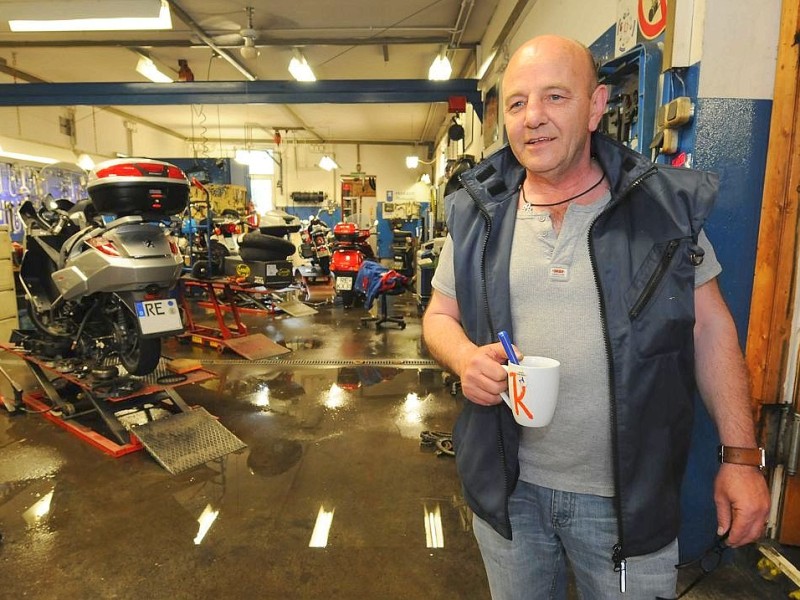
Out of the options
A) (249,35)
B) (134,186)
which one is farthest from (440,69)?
(134,186)

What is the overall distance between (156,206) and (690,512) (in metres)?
3.23

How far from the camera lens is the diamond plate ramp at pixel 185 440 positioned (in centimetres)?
279

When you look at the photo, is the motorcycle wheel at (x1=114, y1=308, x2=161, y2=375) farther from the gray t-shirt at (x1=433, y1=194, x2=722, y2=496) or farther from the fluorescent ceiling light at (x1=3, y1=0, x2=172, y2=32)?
the fluorescent ceiling light at (x1=3, y1=0, x2=172, y2=32)

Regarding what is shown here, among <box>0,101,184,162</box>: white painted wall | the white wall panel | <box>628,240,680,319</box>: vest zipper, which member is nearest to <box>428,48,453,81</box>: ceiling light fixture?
the white wall panel

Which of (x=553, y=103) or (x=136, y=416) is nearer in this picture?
(x=553, y=103)

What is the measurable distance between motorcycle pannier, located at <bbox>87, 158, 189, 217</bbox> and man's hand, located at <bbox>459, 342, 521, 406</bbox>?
275 cm

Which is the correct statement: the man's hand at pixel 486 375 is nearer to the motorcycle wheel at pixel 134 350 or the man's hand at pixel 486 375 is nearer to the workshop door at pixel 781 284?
the workshop door at pixel 781 284

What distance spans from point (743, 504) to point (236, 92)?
6651 millimetres

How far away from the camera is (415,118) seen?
12320 millimetres

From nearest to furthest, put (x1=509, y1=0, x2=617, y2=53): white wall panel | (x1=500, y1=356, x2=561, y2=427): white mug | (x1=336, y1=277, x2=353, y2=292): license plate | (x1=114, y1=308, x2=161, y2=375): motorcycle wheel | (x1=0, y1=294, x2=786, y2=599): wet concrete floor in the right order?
(x1=500, y1=356, x2=561, y2=427): white mug
(x1=0, y1=294, x2=786, y2=599): wet concrete floor
(x1=509, y1=0, x2=617, y2=53): white wall panel
(x1=114, y1=308, x2=161, y2=375): motorcycle wheel
(x1=336, y1=277, x2=353, y2=292): license plate

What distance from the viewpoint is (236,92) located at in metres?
6.19

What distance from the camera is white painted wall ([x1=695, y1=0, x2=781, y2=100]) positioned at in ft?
5.41

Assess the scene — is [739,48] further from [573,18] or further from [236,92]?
[236,92]

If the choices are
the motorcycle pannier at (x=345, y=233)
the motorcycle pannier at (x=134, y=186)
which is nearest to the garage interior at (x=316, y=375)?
the motorcycle pannier at (x=345, y=233)
